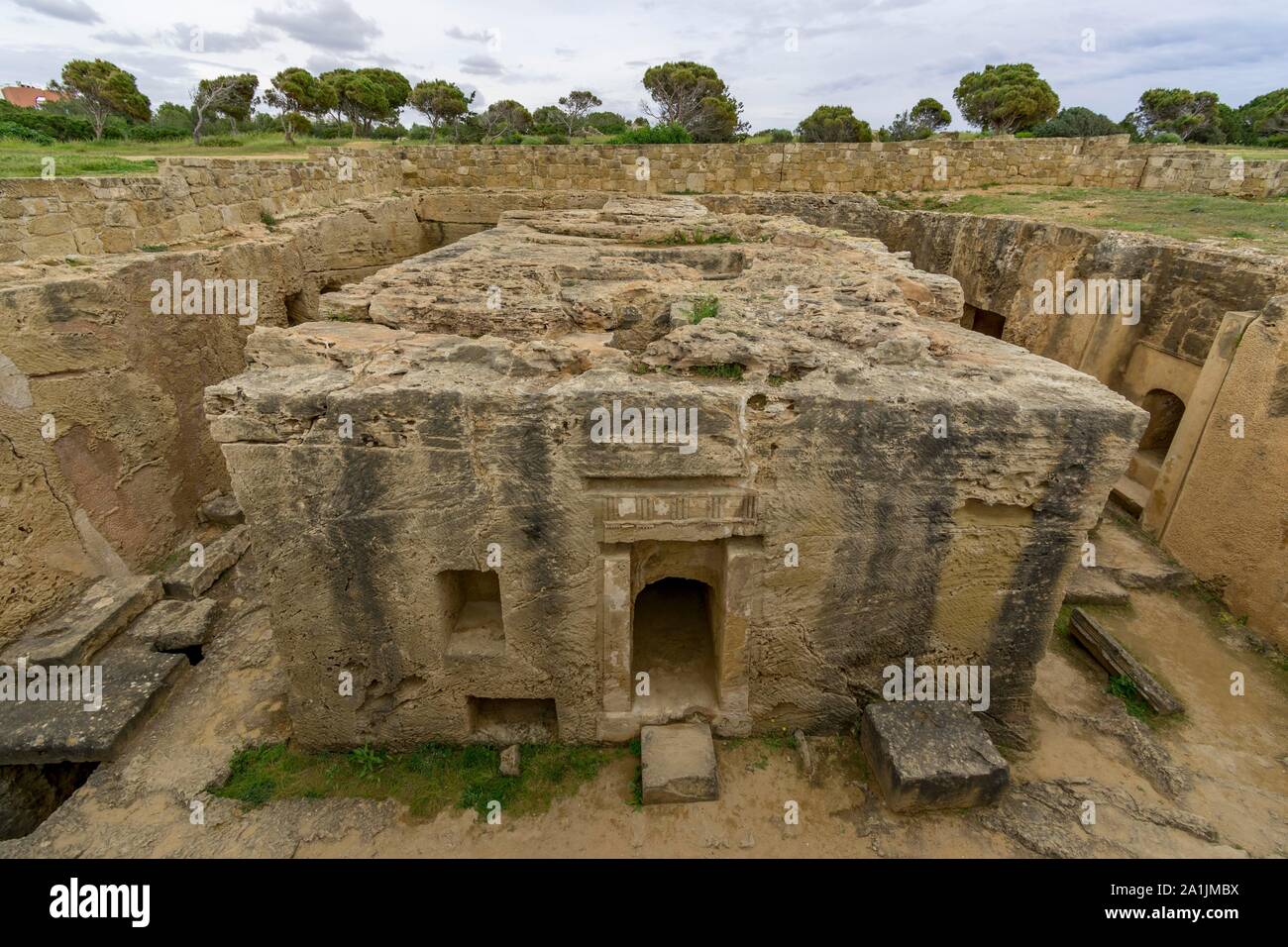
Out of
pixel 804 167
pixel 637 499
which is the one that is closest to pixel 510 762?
pixel 637 499

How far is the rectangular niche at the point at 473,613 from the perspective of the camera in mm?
4934

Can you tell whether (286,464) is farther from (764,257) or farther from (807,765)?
(764,257)

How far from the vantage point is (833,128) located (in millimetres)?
25766

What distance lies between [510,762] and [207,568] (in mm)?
4509

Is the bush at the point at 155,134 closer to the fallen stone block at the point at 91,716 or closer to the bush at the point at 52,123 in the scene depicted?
the bush at the point at 52,123

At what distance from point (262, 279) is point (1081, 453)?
10.4 metres

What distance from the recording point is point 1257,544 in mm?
6906

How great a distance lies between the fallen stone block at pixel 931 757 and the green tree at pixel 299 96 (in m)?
28.6

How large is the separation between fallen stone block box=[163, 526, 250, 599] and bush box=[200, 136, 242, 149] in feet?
53.4

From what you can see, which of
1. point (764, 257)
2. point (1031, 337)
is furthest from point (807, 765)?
point (1031, 337)

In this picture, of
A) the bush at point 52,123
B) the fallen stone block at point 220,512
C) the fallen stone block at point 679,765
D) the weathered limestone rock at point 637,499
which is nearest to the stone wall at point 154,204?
the fallen stone block at point 220,512

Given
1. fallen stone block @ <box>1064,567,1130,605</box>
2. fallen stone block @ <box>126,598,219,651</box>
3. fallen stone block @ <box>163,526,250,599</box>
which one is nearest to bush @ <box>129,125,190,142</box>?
fallen stone block @ <box>163,526,250,599</box>

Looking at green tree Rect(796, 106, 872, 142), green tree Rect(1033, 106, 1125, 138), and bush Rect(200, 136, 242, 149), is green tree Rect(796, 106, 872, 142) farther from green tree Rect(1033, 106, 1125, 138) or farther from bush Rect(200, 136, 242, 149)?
bush Rect(200, 136, 242, 149)

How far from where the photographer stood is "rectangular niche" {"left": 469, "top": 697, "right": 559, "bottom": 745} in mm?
5270
